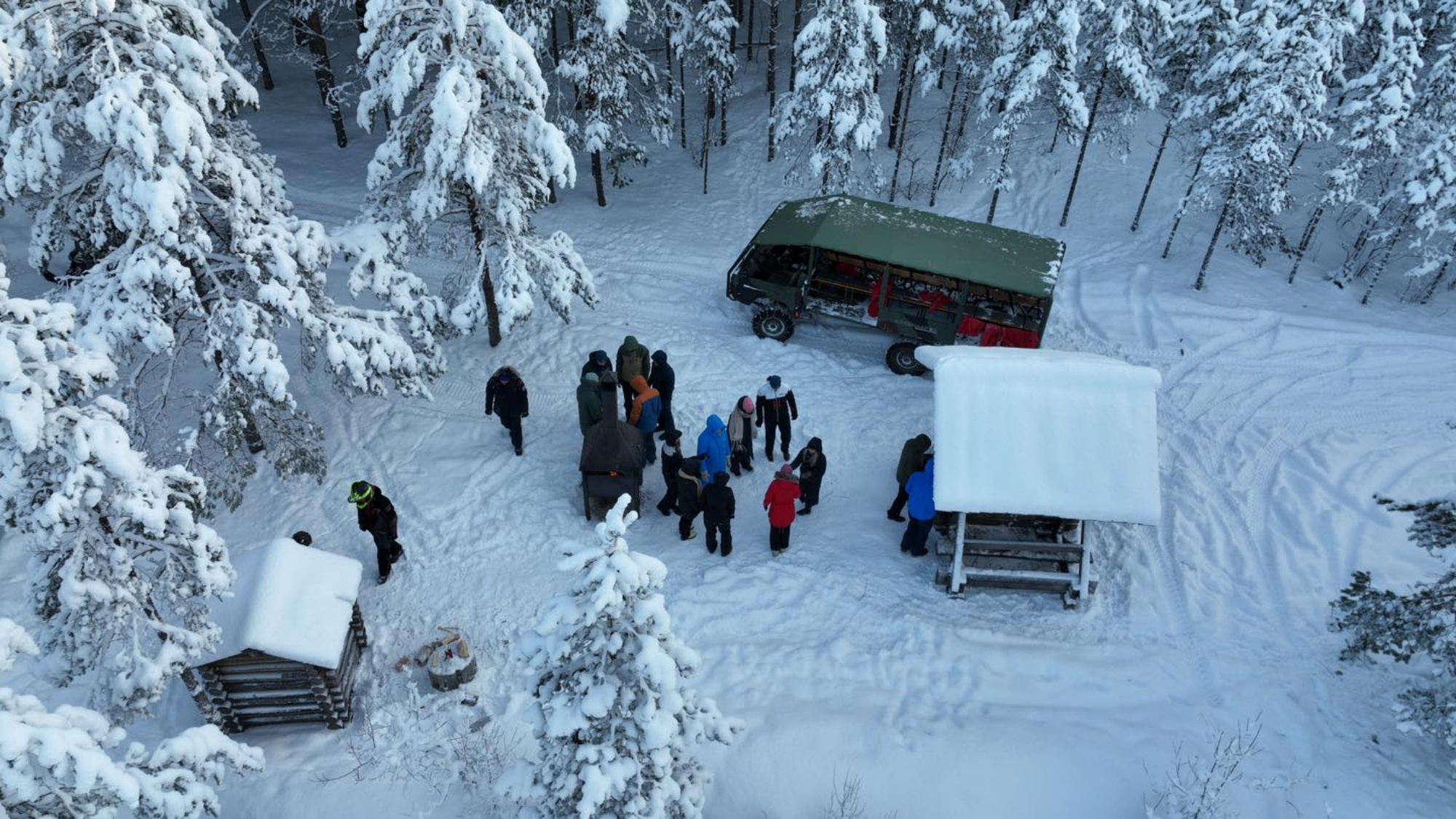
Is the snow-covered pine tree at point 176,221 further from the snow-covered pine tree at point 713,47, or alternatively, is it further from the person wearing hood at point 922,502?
the snow-covered pine tree at point 713,47

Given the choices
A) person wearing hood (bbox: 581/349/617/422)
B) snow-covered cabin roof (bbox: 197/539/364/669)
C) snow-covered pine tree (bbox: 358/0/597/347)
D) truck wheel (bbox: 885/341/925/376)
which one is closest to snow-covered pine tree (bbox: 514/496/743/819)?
snow-covered cabin roof (bbox: 197/539/364/669)

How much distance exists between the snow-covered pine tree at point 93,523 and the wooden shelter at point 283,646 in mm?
402

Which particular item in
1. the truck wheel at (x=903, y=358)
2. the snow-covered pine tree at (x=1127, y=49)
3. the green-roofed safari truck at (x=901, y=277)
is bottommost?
the truck wheel at (x=903, y=358)

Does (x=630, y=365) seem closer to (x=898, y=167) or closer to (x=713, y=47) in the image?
(x=898, y=167)

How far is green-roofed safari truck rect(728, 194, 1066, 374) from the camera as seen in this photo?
557 inches

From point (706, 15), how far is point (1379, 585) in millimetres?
17671

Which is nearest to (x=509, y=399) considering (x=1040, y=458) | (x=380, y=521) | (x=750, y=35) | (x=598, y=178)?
(x=380, y=521)

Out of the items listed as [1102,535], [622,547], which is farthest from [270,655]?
[1102,535]

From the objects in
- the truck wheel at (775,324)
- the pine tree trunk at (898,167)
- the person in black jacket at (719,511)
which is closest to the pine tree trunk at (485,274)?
the truck wheel at (775,324)

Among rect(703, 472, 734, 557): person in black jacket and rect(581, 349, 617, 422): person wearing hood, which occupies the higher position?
rect(581, 349, 617, 422): person wearing hood

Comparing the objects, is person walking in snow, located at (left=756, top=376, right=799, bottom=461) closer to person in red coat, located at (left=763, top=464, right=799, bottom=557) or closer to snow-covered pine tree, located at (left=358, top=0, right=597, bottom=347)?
person in red coat, located at (left=763, top=464, right=799, bottom=557)

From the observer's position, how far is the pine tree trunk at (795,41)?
19803 millimetres

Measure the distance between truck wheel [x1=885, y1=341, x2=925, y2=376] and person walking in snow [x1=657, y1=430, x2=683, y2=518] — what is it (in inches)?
188

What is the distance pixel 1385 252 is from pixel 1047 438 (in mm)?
13207
